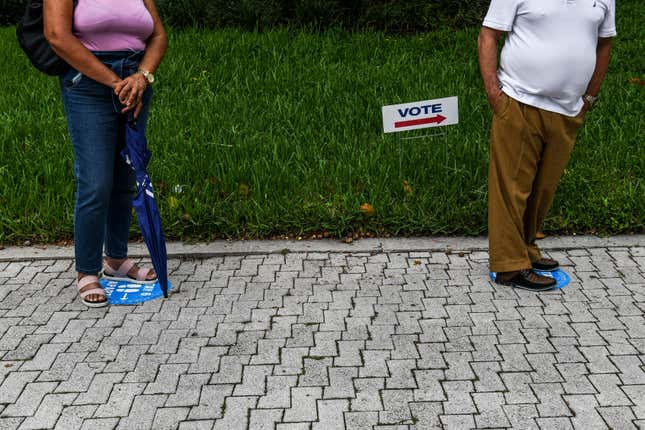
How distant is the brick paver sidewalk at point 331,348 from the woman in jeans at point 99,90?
41cm

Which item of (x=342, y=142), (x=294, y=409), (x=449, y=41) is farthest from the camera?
(x=449, y=41)

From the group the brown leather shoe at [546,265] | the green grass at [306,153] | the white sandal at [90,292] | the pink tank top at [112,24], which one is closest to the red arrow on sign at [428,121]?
the green grass at [306,153]

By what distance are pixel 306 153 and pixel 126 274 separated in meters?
1.98

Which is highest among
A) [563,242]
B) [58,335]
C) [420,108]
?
[420,108]

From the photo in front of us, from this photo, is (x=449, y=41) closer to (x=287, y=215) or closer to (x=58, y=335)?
(x=287, y=215)

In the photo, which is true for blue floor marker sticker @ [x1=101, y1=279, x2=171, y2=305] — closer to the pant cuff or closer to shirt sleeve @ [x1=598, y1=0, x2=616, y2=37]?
the pant cuff

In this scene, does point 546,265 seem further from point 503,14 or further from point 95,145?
point 95,145

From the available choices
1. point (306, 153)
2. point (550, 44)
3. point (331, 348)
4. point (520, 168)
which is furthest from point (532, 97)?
point (306, 153)

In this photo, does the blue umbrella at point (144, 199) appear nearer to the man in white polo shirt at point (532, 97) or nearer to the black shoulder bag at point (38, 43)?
the black shoulder bag at point (38, 43)

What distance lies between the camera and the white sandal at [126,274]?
177 inches

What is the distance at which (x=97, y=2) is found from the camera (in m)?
3.80

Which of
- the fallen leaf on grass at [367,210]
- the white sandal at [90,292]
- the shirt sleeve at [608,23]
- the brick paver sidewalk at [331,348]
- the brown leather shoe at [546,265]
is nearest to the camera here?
the brick paver sidewalk at [331,348]

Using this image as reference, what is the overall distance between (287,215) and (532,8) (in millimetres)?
2051

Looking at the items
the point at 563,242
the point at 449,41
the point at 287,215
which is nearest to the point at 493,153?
the point at 563,242
